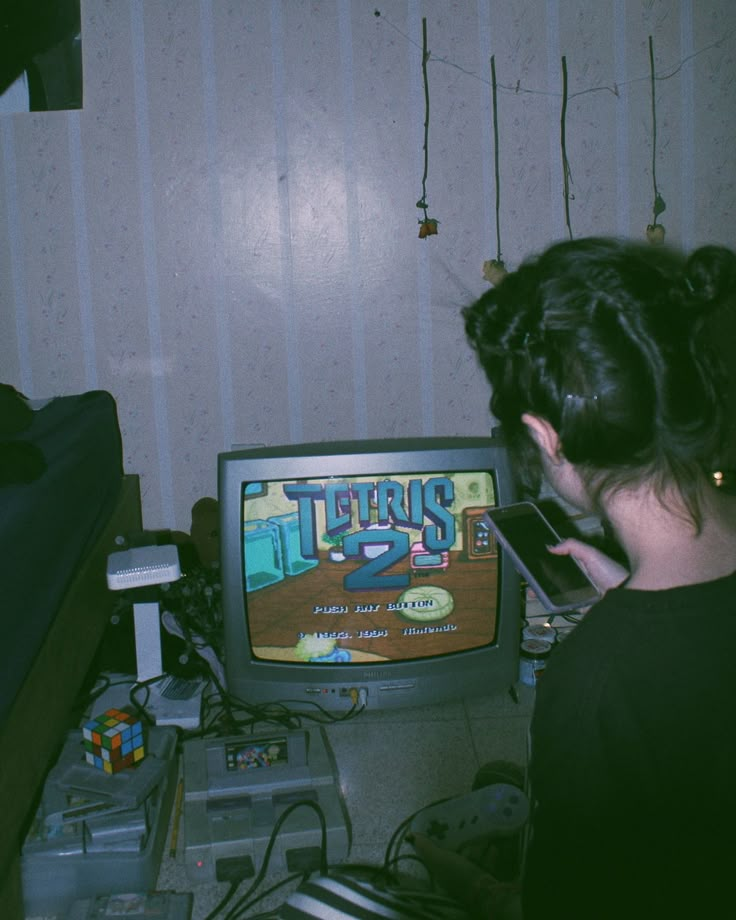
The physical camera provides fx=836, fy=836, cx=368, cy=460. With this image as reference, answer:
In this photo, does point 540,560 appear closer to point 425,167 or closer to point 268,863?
point 268,863

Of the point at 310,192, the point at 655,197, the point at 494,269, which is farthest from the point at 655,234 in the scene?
the point at 310,192

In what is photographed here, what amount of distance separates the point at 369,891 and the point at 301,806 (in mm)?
269

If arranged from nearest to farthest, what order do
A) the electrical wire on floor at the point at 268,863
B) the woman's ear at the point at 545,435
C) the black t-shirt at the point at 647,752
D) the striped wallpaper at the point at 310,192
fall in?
the black t-shirt at the point at 647,752, the woman's ear at the point at 545,435, the electrical wire on floor at the point at 268,863, the striped wallpaper at the point at 310,192

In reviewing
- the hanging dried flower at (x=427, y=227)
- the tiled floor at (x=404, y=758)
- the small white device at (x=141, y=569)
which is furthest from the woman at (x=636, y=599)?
the hanging dried flower at (x=427, y=227)

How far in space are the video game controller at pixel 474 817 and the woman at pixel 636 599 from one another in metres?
0.42

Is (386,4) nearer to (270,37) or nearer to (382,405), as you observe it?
(270,37)

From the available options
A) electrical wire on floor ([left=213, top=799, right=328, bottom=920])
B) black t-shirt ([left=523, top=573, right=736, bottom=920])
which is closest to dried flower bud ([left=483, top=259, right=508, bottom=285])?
electrical wire on floor ([left=213, top=799, right=328, bottom=920])

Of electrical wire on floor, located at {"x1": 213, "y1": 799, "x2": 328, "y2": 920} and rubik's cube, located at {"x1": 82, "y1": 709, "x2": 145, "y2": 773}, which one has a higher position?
rubik's cube, located at {"x1": 82, "y1": 709, "x2": 145, "y2": 773}

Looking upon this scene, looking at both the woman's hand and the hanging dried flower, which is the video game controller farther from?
the hanging dried flower

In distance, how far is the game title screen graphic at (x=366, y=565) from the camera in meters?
1.43

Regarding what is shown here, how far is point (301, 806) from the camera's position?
122 centimetres

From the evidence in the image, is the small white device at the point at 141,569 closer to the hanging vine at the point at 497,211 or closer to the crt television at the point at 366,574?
the crt television at the point at 366,574

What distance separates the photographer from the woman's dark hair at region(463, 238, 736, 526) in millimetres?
688

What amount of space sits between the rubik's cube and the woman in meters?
0.69
